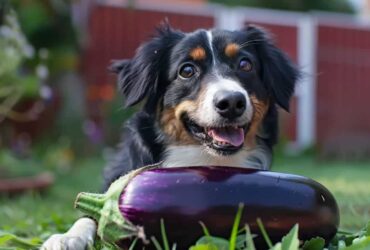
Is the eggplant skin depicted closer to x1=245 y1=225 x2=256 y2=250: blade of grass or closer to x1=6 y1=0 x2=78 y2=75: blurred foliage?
x1=245 y1=225 x2=256 y2=250: blade of grass

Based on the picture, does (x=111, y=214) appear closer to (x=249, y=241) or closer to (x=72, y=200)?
(x=249, y=241)

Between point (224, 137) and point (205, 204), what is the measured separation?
2.98 feet

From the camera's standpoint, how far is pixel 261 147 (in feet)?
10.3

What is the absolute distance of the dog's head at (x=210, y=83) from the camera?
266 centimetres

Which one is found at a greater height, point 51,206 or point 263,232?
point 263,232

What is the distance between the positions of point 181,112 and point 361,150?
27.2 ft

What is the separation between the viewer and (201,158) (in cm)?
293

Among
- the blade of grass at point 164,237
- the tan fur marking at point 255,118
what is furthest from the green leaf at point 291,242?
the tan fur marking at point 255,118

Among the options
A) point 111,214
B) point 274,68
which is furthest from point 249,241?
point 274,68

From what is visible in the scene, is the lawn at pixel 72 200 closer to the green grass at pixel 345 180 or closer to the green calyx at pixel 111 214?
the green grass at pixel 345 180

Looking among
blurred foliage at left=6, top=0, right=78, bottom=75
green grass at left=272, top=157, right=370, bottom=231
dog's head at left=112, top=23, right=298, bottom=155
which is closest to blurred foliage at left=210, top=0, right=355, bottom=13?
green grass at left=272, top=157, right=370, bottom=231

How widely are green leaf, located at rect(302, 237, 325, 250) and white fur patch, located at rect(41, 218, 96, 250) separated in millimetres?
636

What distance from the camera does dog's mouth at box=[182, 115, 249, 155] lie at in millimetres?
2720

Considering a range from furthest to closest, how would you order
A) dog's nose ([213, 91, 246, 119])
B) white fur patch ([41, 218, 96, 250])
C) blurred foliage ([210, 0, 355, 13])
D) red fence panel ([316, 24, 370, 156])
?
1. blurred foliage ([210, 0, 355, 13])
2. red fence panel ([316, 24, 370, 156])
3. dog's nose ([213, 91, 246, 119])
4. white fur patch ([41, 218, 96, 250])
